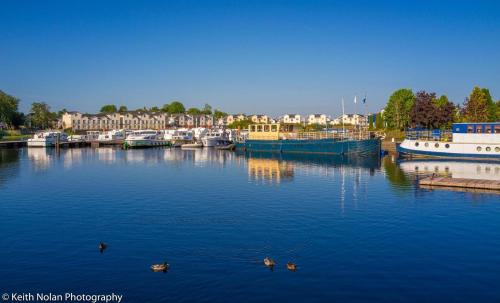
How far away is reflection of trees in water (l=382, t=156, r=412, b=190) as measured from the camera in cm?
4455

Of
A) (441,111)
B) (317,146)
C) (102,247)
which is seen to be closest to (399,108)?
(441,111)

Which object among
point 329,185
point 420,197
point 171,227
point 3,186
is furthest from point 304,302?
point 3,186

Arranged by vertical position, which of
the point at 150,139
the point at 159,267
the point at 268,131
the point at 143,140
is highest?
the point at 268,131

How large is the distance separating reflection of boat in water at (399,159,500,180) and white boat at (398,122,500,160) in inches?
103

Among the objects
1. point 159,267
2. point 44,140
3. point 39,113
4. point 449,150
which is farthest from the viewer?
point 39,113

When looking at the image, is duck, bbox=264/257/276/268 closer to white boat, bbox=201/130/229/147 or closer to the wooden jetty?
the wooden jetty

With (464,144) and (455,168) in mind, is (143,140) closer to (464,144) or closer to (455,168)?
(464,144)

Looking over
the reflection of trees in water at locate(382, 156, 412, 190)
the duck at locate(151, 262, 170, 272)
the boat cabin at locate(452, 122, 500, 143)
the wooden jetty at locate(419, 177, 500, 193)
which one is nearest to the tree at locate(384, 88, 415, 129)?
the boat cabin at locate(452, 122, 500, 143)

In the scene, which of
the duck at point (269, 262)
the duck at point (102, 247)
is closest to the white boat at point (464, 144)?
the duck at point (269, 262)

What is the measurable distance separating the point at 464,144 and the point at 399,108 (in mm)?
53122

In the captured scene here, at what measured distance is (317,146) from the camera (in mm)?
86625

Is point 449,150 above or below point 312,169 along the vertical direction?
above

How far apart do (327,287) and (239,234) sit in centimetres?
847

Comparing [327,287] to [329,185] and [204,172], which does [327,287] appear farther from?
[204,172]
